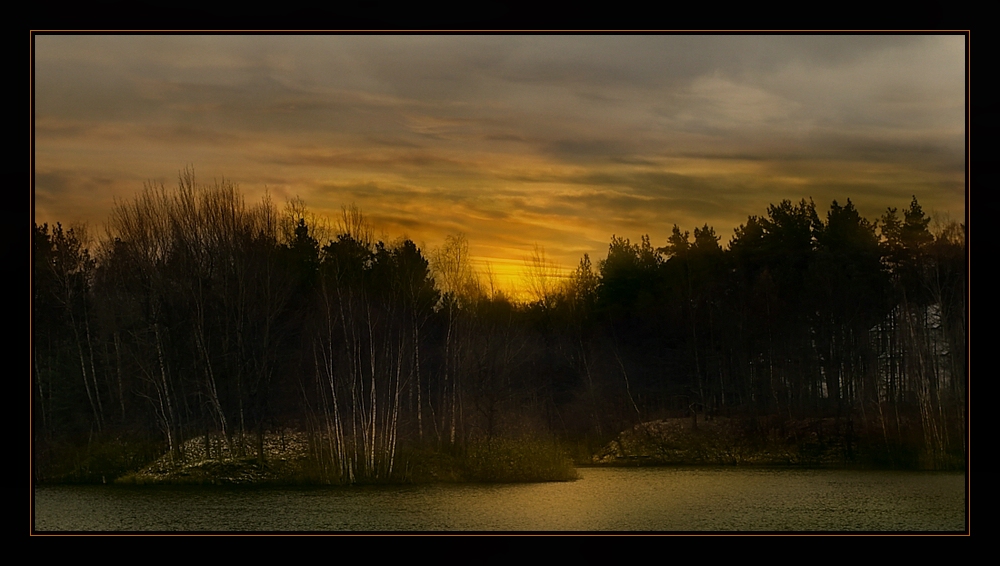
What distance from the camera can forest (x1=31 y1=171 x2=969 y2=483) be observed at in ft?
35.4

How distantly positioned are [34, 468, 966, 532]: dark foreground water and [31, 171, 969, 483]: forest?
0.32 meters

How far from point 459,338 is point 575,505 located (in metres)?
2.12

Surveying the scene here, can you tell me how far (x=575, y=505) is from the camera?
10664 mm

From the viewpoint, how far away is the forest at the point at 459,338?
10.8 m

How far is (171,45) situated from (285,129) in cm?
144

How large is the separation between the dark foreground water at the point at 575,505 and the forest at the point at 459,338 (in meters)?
0.32

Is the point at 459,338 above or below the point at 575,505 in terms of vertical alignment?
above

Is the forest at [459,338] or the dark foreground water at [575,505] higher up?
the forest at [459,338]

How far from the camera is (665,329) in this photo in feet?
35.8

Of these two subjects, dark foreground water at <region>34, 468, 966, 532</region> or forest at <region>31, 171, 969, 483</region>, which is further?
forest at <region>31, 171, 969, 483</region>

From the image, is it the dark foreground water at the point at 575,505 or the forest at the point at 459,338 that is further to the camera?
the forest at the point at 459,338

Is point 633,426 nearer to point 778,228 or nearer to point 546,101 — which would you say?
Result: point 778,228
